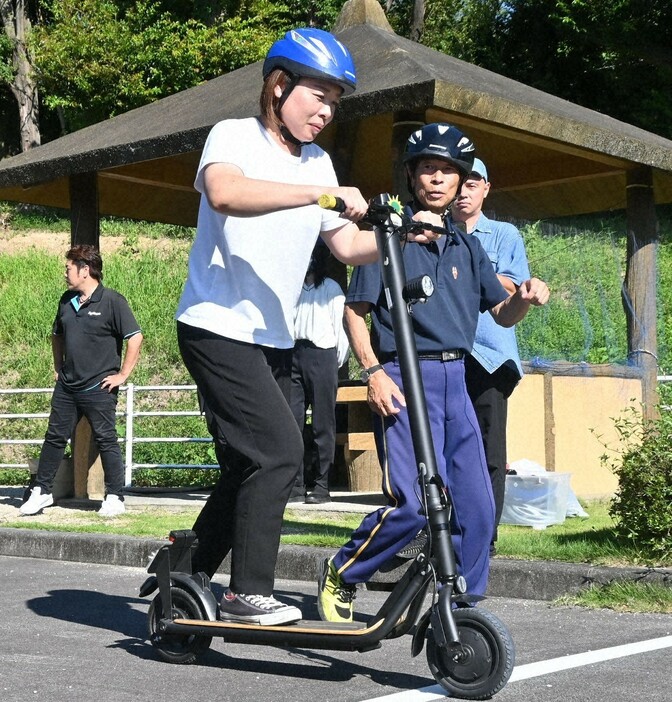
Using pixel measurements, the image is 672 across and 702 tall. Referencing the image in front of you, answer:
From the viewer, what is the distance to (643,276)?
10.7m

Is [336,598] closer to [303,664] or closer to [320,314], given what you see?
[303,664]

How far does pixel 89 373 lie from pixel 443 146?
17.3ft

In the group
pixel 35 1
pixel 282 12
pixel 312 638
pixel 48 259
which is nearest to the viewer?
pixel 312 638

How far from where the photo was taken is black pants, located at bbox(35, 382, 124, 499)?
9.72 m

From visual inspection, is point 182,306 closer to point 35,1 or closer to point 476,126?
point 476,126

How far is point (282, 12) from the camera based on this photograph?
37.5 metres

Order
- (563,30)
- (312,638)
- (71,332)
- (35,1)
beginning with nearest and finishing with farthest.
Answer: (312,638) < (71,332) < (563,30) < (35,1)

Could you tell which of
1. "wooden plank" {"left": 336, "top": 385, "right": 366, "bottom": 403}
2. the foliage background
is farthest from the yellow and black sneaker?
the foliage background

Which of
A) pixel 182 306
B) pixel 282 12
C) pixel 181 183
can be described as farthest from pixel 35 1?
pixel 182 306

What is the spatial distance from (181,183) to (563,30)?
927 inches

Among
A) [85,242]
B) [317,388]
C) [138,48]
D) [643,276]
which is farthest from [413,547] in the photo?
[138,48]

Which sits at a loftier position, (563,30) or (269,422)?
(563,30)

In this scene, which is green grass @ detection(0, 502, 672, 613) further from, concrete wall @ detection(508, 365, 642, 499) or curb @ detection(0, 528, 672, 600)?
concrete wall @ detection(508, 365, 642, 499)

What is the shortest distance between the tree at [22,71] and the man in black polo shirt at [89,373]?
30.9 meters
